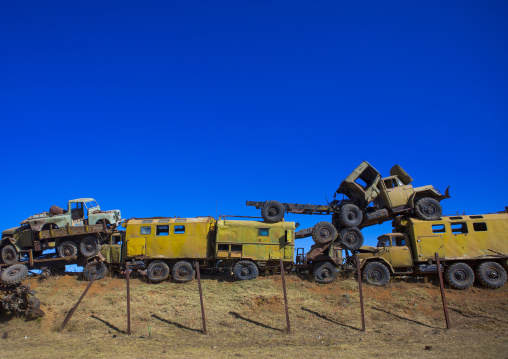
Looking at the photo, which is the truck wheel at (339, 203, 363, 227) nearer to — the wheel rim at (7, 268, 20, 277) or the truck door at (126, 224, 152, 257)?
the truck door at (126, 224, 152, 257)

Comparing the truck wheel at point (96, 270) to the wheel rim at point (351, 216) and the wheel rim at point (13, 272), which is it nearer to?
the wheel rim at point (13, 272)

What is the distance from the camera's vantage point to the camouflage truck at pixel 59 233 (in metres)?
20.4

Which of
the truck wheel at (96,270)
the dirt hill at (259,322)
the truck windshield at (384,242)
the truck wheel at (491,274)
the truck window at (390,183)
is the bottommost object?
the dirt hill at (259,322)

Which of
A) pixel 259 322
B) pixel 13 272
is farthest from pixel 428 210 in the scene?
pixel 13 272

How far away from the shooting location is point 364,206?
20.2 m

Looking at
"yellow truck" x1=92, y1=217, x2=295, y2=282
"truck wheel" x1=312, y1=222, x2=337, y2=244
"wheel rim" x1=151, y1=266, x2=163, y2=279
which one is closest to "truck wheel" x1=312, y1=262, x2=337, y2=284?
"truck wheel" x1=312, y1=222, x2=337, y2=244

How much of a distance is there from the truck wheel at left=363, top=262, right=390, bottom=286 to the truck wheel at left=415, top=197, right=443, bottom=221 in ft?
11.5

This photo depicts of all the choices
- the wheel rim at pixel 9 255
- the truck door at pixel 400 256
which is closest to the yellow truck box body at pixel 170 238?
the wheel rim at pixel 9 255

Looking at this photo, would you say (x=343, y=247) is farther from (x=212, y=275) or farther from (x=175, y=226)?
(x=175, y=226)

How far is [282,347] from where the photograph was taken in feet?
36.7

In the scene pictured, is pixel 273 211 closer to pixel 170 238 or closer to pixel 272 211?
pixel 272 211

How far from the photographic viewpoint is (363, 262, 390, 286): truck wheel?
58.5ft

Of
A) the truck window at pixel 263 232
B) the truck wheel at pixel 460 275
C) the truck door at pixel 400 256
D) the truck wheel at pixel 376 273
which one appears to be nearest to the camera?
the truck wheel at pixel 460 275

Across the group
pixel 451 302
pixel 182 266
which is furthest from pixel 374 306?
pixel 182 266
